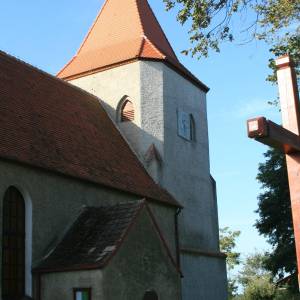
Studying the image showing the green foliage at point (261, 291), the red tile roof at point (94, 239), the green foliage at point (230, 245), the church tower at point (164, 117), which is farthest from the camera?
the green foliage at point (230, 245)

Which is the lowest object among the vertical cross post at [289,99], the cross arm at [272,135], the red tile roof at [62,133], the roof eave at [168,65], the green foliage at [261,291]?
the green foliage at [261,291]

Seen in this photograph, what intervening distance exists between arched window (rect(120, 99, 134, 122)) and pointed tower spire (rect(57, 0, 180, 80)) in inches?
68.9

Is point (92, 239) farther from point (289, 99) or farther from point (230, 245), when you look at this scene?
point (230, 245)

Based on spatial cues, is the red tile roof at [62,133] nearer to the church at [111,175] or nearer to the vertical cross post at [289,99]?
the church at [111,175]

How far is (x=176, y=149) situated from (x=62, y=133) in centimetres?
583

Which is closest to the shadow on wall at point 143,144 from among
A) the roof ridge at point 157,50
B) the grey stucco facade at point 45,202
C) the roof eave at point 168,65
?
the roof eave at point 168,65

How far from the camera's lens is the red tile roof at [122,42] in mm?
21656

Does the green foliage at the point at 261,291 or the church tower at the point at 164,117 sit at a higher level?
the church tower at the point at 164,117

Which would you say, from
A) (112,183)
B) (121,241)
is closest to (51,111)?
(112,183)

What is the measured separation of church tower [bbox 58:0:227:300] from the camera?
1984 centimetres

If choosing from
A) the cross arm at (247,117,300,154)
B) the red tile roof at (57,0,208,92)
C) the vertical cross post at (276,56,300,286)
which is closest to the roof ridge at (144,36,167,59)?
the red tile roof at (57,0,208,92)

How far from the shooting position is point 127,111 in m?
21.0

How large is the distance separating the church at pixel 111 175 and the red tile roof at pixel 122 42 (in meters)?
0.06

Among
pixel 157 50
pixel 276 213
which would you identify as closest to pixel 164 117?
pixel 157 50
